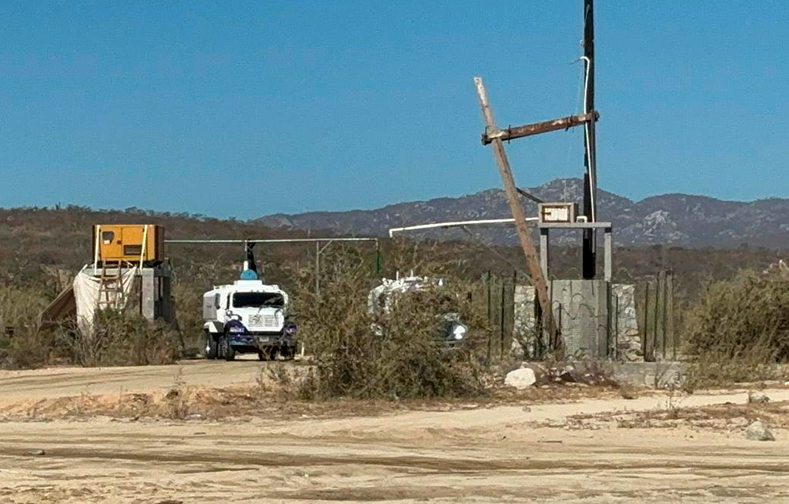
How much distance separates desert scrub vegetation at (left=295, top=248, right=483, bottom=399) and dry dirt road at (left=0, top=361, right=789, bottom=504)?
1354 millimetres

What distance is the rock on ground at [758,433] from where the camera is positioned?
55.8 ft

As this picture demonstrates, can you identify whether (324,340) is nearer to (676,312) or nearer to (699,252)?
(676,312)

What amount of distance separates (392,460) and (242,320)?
66.7 ft

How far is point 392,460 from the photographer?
A: 14.7m

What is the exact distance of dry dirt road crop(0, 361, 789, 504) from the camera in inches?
493

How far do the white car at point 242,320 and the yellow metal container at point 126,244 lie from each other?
2.22 m

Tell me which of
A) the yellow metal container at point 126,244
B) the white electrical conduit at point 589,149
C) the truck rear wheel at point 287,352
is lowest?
the truck rear wheel at point 287,352

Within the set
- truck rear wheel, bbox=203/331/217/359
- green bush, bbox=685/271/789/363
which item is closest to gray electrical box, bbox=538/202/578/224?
green bush, bbox=685/271/789/363

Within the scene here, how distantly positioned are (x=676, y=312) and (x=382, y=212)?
3889 inches

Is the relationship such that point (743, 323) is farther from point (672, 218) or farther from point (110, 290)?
point (672, 218)

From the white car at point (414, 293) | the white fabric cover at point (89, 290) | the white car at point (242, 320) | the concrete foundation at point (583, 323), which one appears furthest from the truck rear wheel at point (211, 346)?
the white car at point (414, 293)

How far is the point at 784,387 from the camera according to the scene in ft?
79.4

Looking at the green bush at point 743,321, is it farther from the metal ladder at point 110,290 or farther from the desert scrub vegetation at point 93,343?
the metal ladder at point 110,290

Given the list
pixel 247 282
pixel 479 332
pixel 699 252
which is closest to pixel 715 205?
pixel 699 252
